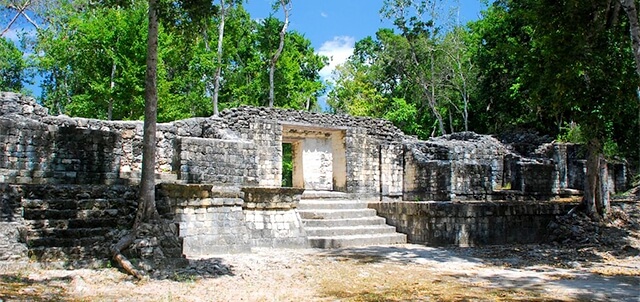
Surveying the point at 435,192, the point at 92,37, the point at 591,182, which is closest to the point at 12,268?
the point at 591,182

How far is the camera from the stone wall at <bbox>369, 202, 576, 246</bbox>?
10.6m

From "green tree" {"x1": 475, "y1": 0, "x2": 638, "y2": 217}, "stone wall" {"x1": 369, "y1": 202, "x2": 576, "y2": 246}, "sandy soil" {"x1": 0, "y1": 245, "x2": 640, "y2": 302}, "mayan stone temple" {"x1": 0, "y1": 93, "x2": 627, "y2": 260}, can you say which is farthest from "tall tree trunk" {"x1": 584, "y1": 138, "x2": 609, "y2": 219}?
"sandy soil" {"x1": 0, "y1": 245, "x2": 640, "y2": 302}

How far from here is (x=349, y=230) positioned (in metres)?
11.6

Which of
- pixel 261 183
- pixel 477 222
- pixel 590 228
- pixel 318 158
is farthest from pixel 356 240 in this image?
pixel 318 158

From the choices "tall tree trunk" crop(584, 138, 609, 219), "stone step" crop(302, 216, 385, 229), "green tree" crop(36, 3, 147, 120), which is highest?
"green tree" crop(36, 3, 147, 120)

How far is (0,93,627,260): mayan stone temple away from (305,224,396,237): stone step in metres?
0.03

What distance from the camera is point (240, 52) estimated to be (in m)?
29.5

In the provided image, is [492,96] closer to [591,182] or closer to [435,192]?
[435,192]

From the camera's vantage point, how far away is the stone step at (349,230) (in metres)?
11.2

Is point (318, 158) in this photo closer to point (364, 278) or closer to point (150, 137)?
point (150, 137)

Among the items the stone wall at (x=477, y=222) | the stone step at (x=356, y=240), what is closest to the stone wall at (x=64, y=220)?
the stone step at (x=356, y=240)

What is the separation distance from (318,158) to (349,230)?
643 centimetres

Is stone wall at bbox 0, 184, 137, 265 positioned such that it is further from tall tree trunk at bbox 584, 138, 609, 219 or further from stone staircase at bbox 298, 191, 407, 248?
tall tree trunk at bbox 584, 138, 609, 219

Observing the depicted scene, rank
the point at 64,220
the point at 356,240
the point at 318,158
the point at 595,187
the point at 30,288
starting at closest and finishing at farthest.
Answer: the point at 30,288 → the point at 64,220 → the point at 356,240 → the point at 595,187 → the point at 318,158
